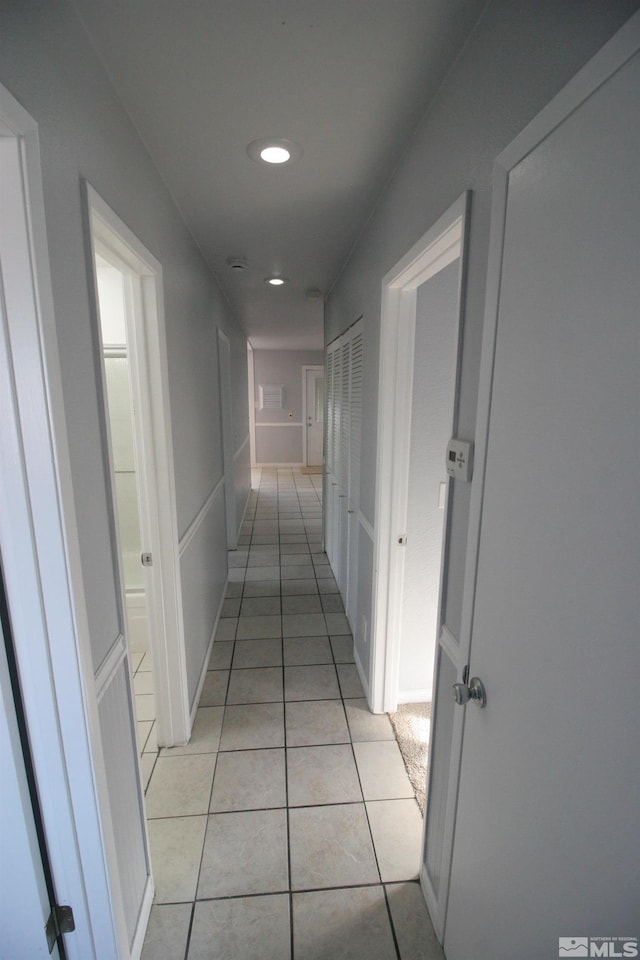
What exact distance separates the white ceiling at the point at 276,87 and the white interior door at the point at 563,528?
1.54 feet

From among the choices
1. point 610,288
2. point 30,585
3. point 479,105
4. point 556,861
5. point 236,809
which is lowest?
point 236,809

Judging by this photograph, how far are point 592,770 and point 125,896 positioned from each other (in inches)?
51.0

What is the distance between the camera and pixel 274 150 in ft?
4.69

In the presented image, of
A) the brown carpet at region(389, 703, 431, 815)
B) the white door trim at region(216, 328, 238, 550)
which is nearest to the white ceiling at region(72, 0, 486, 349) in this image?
the white door trim at region(216, 328, 238, 550)

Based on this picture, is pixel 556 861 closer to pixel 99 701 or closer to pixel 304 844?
pixel 99 701

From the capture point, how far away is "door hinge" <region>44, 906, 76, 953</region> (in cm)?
103

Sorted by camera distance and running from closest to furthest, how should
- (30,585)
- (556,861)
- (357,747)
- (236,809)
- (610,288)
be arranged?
(610,288)
(556,861)
(30,585)
(236,809)
(357,747)

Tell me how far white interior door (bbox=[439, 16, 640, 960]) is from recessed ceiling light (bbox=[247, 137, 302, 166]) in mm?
885

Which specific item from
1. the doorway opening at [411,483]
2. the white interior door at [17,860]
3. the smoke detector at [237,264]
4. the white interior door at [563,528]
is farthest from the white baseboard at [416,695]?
the smoke detector at [237,264]

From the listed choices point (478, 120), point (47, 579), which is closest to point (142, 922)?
point (47, 579)

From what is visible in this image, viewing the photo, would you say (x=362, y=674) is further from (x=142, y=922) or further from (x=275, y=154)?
(x=275, y=154)

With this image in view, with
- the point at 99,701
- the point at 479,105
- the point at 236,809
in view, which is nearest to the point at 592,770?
the point at 99,701

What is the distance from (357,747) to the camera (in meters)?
1.96

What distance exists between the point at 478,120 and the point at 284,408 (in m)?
7.88
